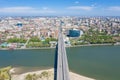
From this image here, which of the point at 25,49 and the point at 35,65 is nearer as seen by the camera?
the point at 35,65

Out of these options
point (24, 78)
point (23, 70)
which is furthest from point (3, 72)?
point (23, 70)

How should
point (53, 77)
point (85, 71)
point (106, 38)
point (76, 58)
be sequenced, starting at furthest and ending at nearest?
point (106, 38)
point (76, 58)
point (85, 71)
point (53, 77)

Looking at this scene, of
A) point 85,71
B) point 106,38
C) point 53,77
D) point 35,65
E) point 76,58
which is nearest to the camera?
point 53,77

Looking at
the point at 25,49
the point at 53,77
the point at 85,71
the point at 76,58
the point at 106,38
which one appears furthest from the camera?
the point at 106,38

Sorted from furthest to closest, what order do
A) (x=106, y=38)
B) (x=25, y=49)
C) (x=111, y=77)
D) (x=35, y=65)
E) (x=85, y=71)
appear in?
(x=106, y=38), (x=25, y=49), (x=35, y=65), (x=85, y=71), (x=111, y=77)

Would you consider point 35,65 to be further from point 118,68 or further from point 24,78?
point 118,68

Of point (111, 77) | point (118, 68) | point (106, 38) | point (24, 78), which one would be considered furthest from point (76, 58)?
point (106, 38)

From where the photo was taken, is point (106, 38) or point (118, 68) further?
point (106, 38)

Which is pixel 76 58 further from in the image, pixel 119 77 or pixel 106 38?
pixel 106 38

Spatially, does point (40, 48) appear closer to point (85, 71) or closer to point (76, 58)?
point (76, 58)
